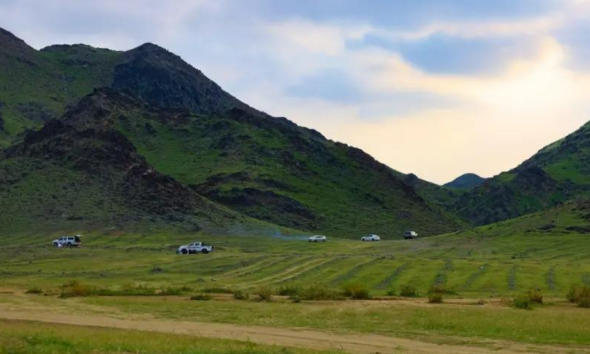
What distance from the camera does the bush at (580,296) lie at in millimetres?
40406

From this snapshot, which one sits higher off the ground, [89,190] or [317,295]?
[89,190]

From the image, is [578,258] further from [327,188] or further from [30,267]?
[327,188]

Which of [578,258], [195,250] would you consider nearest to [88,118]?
[195,250]

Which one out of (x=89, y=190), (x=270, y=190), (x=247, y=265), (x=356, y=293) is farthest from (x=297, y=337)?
(x=270, y=190)

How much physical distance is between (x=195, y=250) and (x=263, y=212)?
7423cm

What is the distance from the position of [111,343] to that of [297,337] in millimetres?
8861

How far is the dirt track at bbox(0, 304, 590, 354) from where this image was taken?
1069 inches

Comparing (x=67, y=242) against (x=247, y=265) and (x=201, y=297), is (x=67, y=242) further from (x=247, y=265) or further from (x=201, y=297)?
(x=201, y=297)

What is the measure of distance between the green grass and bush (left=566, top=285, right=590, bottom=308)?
22.7 m

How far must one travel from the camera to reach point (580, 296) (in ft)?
135

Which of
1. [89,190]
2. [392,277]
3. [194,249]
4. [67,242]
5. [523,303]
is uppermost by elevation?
[89,190]

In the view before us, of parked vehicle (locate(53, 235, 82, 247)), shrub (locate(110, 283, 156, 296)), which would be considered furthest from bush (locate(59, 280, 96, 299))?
parked vehicle (locate(53, 235, 82, 247))

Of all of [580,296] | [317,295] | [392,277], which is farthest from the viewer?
[392,277]

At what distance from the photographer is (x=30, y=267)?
241ft
